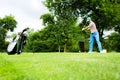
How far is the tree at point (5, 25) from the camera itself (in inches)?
3634

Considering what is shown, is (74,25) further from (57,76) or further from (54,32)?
(57,76)

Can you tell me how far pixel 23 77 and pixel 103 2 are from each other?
2149 inches

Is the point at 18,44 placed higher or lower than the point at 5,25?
lower

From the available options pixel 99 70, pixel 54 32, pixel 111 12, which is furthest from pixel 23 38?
pixel 54 32

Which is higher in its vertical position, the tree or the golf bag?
the tree

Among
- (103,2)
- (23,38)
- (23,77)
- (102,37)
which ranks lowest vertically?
(23,77)

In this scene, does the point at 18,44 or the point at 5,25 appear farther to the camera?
the point at 5,25

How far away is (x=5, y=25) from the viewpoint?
94375 millimetres

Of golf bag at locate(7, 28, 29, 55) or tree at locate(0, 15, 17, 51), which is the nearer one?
golf bag at locate(7, 28, 29, 55)

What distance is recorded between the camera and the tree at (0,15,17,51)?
92306 mm

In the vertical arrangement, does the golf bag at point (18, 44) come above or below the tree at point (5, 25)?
below

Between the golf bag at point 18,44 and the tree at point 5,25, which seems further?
the tree at point 5,25

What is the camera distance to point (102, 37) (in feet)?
218

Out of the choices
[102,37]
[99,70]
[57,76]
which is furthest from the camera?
[102,37]
